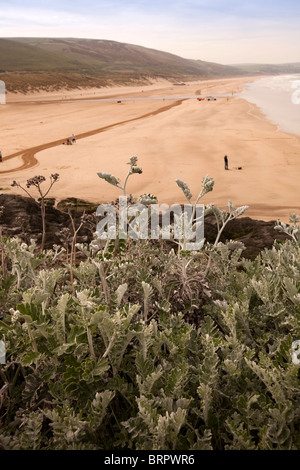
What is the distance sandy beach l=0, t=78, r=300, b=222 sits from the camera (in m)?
16.0

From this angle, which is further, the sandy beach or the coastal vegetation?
the sandy beach

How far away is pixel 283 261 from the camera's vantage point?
132 inches

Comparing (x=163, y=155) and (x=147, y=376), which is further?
(x=163, y=155)

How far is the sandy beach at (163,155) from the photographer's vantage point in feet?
52.5

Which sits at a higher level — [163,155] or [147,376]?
[147,376]

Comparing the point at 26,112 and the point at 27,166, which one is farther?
the point at 26,112

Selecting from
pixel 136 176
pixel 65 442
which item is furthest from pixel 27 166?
pixel 65 442

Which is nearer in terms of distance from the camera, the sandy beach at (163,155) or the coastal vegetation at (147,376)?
the coastal vegetation at (147,376)

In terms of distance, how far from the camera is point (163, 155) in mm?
22391
